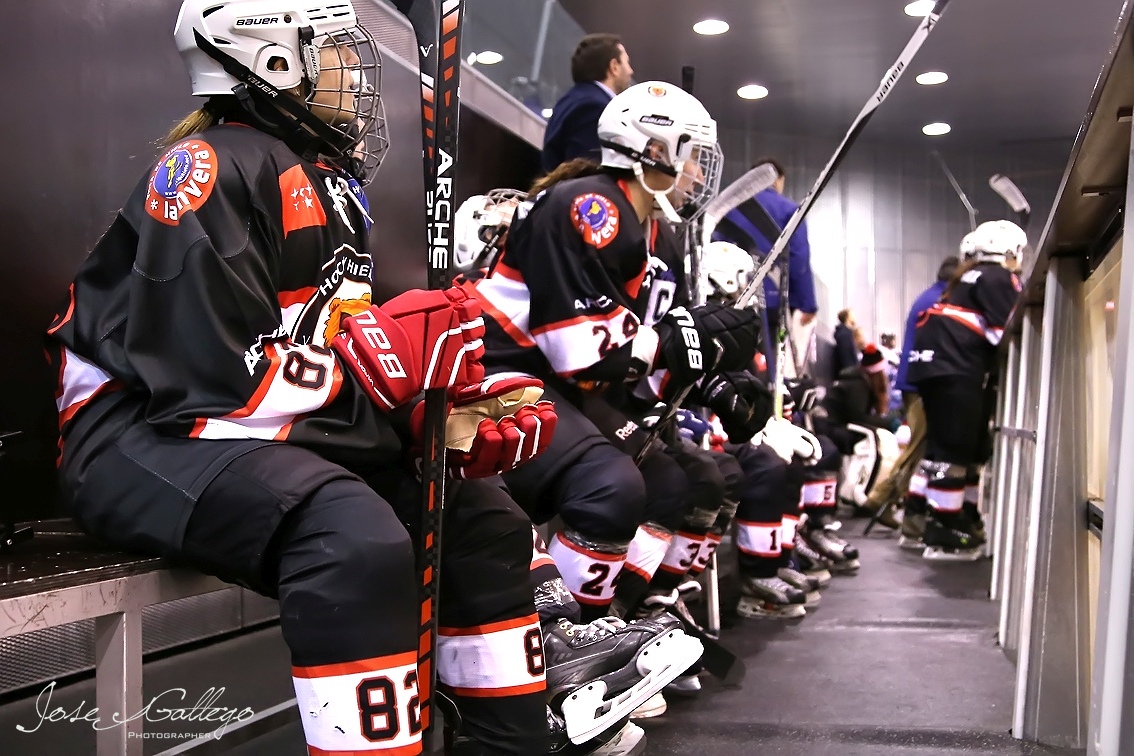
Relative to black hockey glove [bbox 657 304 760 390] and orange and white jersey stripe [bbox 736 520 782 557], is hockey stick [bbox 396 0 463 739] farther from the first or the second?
orange and white jersey stripe [bbox 736 520 782 557]

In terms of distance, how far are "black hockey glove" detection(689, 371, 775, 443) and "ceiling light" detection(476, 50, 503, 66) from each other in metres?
2.13

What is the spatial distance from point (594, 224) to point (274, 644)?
144cm

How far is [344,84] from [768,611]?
7.95 ft

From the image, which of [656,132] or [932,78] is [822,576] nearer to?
[656,132]

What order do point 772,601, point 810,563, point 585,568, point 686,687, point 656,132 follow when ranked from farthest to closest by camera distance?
point 810,563, point 772,601, point 656,132, point 686,687, point 585,568

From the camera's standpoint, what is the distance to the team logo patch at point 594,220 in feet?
8.12

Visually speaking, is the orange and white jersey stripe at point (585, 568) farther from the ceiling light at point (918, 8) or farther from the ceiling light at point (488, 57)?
the ceiling light at point (918, 8)

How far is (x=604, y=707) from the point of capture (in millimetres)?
1877

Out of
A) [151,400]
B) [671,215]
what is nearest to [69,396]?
[151,400]

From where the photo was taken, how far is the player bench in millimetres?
1381

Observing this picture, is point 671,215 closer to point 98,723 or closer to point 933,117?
point 98,723

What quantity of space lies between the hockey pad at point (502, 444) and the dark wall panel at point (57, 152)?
2.57 ft

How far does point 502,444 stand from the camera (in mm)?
1689

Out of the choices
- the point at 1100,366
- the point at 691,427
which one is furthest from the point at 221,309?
the point at 691,427
